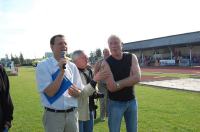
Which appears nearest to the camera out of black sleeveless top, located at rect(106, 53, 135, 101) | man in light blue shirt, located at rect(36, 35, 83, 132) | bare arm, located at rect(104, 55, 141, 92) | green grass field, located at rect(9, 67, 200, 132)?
man in light blue shirt, located at rect(36, 35, 83, 132)

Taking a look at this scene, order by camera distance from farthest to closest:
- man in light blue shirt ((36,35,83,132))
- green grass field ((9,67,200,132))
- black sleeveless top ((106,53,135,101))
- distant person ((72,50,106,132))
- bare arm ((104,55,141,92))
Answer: green grass field ((9,67,200,132)) → distant person ((72,50,106,132)) → black sleeveless top ((106,53,135,101)) → bare arm ((104,55,141,92)) → man in light blue shirt ((36,35,83,132))

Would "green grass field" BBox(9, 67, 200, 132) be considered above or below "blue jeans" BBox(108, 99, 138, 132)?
below

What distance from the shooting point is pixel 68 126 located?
4469 mm

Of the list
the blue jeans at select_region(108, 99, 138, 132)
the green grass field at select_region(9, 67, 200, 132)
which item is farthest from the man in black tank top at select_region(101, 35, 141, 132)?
the green grass field at select_region(9, 67, 200, 132)

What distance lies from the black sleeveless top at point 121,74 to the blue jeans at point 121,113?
8 centimetres

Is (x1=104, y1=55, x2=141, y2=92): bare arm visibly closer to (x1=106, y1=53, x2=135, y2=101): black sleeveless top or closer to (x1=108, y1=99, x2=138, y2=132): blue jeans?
(x1=106, y1=53, x2=135, y2=101): black sleeveless top

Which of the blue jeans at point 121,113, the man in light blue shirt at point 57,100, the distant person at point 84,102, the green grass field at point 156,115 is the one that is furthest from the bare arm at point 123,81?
the green grass field at point 156,115

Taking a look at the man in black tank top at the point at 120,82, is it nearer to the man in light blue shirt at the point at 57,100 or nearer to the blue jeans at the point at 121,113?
the blue jeans at the point at 121,113

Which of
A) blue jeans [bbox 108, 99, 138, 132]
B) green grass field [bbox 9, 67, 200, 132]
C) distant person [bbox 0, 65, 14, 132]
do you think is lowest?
green grass field [bbox 9, 67, 200, 132]

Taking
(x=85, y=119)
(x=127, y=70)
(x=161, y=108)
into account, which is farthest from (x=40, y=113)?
(x=127, y=70)

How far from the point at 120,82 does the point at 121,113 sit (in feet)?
1.73

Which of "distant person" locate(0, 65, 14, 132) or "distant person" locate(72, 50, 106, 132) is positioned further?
"distant person" locate(72, 50, 106, 132)

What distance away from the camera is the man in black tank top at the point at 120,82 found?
511cm

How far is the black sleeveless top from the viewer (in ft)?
16.9
